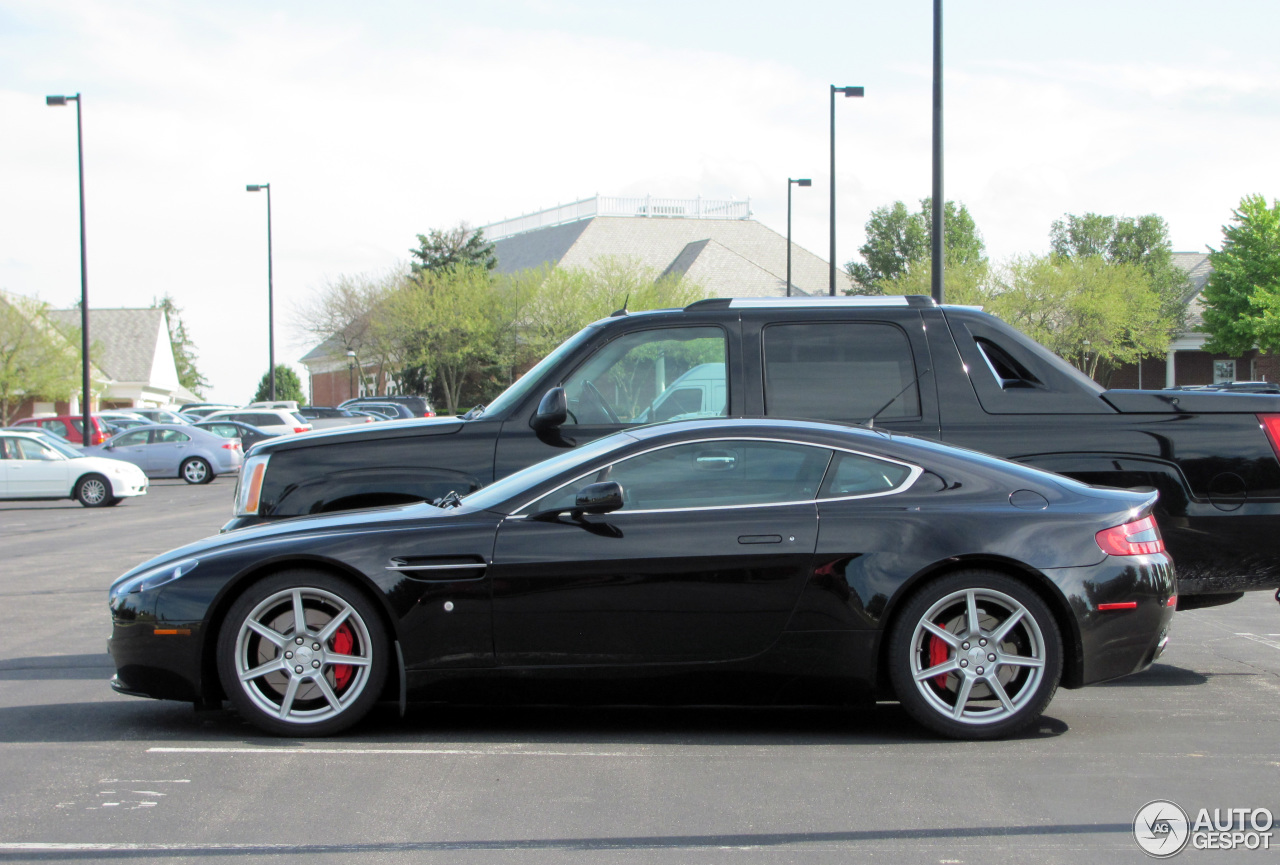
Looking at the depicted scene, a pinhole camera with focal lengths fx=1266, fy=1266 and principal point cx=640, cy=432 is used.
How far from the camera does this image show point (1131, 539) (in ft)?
17.8

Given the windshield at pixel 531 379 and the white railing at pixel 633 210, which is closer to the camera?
the windshield at pixel 531 379

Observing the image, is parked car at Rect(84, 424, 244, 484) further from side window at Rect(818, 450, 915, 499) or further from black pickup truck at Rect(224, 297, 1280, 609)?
side window at Rect(818, 450, 915, 499)

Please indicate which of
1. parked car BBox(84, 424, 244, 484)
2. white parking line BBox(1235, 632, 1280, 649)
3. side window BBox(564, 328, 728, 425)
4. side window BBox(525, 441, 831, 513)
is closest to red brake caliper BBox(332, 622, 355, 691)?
side window BBox(525, 441, 831, 513)

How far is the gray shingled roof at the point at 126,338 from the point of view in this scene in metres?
75.1

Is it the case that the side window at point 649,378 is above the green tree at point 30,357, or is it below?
below

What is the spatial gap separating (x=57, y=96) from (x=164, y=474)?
10.4 metres

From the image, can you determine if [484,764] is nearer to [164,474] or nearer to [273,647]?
[273,647]

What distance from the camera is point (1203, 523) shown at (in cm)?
621

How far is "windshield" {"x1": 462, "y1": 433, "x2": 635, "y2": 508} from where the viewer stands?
5.53 metres

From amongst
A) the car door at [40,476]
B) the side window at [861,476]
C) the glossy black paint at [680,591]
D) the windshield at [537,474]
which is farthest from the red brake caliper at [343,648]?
the car door at [40,476]

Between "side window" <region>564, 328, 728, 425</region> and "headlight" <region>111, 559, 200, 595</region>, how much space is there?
6.76ft

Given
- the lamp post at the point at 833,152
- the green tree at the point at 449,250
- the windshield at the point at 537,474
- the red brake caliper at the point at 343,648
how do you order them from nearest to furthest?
the red brake caliper at the point at 343,648, the windshield at the point at 537,474, the lamp post at the point at 833,152, the green tree at the point at 449,250

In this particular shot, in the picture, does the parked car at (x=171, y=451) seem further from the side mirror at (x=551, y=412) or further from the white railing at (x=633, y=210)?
the white railing at (x=633, y=210)

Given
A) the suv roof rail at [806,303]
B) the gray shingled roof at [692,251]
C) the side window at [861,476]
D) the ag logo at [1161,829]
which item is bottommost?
the ag logo at [1161,829]
